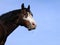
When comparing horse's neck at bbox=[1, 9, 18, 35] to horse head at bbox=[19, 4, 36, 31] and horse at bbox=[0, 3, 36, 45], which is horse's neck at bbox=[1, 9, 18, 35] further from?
horse head at bbox=[19, 4, 36, 31]

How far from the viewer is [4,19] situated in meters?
33.8

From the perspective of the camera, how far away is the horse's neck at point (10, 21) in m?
33.8

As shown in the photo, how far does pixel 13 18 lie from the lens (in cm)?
3388

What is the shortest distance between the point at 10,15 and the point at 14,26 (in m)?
→ 0.67

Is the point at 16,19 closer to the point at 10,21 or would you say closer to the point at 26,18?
the point at 10,21

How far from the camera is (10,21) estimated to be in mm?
33906

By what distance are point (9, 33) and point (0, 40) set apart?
73 centimetres

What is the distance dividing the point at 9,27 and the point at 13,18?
1.84 feet

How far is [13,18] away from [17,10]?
503 mm

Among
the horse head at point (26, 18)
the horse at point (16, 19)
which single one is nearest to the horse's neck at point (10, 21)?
the horse at point (16, 19)

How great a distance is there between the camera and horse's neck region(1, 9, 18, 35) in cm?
3375

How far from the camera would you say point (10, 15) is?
111 feet

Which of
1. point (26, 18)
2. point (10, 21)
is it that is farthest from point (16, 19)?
point (26, 18)

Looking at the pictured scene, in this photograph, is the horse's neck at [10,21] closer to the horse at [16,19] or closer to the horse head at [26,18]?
the horse at [16,19]
